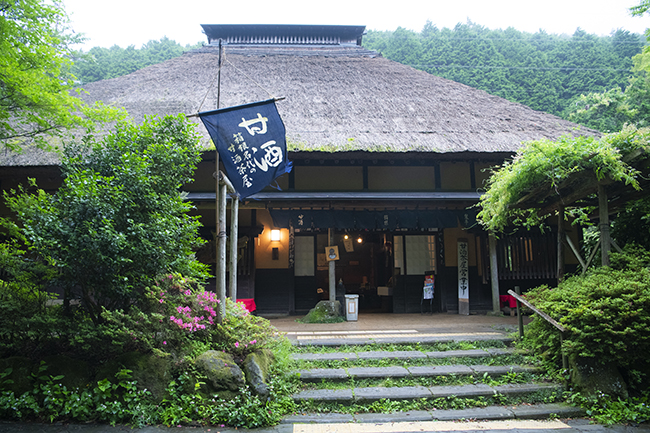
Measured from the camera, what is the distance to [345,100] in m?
11.4

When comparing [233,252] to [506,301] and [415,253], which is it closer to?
[415,253]

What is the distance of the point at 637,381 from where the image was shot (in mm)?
4812

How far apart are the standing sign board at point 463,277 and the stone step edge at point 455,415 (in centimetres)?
541

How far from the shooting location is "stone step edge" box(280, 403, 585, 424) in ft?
14.4

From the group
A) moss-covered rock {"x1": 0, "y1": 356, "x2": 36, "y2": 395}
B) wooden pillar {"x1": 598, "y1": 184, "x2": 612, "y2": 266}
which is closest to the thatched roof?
wooden pillar {"x1": 598, "y1": 184, "x2": 612, "y2": 266}

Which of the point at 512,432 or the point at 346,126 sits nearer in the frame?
the point at 512,432

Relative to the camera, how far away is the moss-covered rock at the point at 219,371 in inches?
176

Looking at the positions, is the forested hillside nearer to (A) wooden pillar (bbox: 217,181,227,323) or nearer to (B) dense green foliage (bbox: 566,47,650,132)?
(B) dense green foliage (bbox: 566,47,650,132)

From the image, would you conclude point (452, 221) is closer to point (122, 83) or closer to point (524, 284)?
point (524, 284)

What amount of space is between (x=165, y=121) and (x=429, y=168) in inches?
275

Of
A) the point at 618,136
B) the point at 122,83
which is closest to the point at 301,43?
the point at 122,83

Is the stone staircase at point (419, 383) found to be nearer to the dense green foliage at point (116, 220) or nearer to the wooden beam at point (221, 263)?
the wooden beam at point (221, 263)

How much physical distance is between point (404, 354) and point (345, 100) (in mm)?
7991

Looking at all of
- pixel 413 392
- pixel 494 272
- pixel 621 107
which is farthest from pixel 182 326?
pixel 621 107
